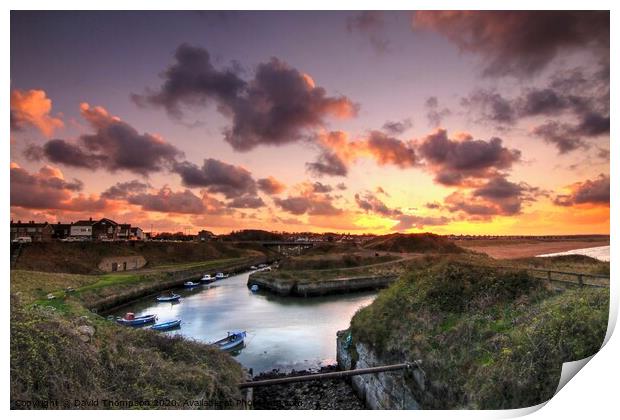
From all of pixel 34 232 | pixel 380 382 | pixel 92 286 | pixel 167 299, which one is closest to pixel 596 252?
pixel 380 382

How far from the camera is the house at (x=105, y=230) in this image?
117 feet

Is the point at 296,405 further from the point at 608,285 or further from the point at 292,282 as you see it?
the point at 292,282

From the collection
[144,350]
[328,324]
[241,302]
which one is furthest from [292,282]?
[144,350]

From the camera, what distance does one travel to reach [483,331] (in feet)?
22.7

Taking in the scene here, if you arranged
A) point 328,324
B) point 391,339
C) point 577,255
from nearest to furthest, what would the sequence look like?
point 391,339
point 577,255
point 328,324

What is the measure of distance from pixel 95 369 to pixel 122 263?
3130 centimetres

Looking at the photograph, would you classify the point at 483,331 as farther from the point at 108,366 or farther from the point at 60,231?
the point at 60,231

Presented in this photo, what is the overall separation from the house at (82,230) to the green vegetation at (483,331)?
32116 mm

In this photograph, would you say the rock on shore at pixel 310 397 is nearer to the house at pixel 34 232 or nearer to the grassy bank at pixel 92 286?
the grassy bank at pixel 92 286

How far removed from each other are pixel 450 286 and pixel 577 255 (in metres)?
4.14

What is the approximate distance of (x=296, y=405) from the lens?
859 centimetres

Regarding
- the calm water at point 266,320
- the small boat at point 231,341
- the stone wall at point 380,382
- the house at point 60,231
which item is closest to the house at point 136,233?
the house at point 60,231
